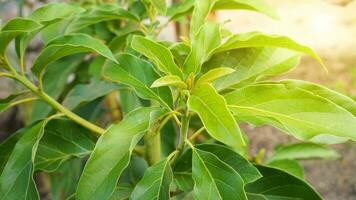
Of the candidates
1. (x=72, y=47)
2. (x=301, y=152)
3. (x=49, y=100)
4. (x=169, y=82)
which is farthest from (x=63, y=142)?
(x=301, y=152)

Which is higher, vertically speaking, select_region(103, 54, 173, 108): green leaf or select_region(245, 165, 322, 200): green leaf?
select_region(103, 54, 173, 108): green leaf

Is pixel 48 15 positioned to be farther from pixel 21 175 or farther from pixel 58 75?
pixel 58 75

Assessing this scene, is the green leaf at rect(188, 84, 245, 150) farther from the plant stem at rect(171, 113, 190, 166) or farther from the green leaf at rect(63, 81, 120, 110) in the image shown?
the green leaf at rect(63, 81, 120, 110)

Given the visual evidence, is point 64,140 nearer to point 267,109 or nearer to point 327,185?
point 267,109

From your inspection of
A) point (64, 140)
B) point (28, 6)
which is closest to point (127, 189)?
point (64, 140)

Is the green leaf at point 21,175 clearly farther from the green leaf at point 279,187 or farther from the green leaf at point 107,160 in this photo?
the green leaf at point 279,187

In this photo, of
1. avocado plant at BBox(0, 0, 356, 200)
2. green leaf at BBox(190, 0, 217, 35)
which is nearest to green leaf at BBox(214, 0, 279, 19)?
avocado plant at BBox(0, 0, 356, 200)
